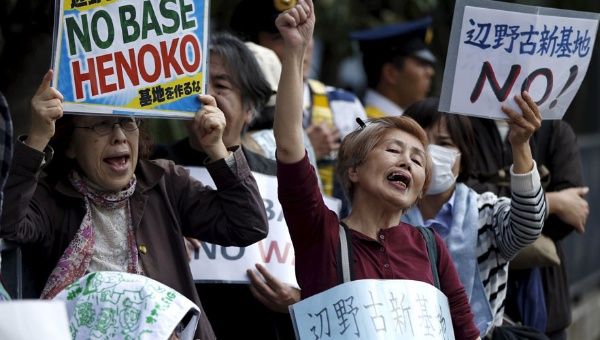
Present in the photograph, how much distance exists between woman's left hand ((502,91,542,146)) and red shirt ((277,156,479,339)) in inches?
27.5

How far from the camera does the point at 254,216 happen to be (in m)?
4.93

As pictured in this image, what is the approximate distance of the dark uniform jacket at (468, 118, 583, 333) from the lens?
249 inches

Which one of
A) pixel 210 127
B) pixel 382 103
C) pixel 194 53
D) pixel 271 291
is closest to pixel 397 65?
pixel 382 103

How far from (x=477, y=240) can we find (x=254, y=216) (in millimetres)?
1133

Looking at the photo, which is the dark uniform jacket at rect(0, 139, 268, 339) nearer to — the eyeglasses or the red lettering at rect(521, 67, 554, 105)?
the eyeglasses

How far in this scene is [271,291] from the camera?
5.55 m

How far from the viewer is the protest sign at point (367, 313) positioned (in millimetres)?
4426

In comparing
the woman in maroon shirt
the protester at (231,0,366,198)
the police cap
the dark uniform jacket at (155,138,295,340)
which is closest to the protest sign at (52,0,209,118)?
the woman in maroon shirt

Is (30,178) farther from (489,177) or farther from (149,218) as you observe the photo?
(489,177)

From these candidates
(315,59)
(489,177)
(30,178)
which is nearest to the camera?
(30,178)

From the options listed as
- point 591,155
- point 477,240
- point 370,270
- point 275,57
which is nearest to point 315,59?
point 591,155

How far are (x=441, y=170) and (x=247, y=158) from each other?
819mm

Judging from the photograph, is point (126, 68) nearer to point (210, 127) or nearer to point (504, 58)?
point (210, 127)

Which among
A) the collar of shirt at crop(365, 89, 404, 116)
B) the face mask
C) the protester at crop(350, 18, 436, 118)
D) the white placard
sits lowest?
the collar of shirt at crop(365, 89, 404, 116)
